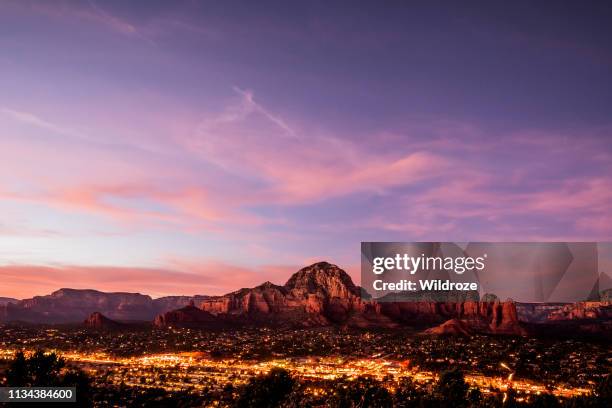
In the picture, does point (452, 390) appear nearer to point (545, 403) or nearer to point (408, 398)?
point (408, 398)

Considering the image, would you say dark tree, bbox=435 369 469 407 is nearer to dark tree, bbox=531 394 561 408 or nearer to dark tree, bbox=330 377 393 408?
dark tree, bbox=330 377 393 408

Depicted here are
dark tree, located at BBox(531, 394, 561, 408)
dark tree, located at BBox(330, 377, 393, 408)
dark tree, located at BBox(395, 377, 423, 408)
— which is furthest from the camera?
dark tree, located at BBox(395, 377, 423, 408)

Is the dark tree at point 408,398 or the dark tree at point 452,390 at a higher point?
the dark tree at point 452,390

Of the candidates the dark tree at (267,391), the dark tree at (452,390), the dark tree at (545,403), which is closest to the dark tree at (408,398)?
the dark tree at (452,390)

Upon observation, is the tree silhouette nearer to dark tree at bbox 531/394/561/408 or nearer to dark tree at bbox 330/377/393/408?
dark tree at bbox 330/377/393/408

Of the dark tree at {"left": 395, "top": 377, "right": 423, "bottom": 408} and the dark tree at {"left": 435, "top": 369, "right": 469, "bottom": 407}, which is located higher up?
the dark tree at {"left": 435, "top": 369, "right": 469, "bottom": 407}

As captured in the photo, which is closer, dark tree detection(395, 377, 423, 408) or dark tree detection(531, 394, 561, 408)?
dark tree detection(531, 394, 561, 408)

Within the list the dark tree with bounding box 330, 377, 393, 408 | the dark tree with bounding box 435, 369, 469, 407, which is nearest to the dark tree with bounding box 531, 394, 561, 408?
the dark tree with bounding box 435, 369, 469, 407

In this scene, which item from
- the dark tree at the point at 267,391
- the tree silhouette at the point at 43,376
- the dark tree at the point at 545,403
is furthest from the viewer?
the tree silhouette at the point at 43,376

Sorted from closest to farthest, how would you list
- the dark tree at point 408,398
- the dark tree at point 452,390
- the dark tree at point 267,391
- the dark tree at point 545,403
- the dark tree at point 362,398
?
1. the dark tree at point 545,403
2. the dark tree at point 362,398
3. the dark tree at point 452,390
4. the dark tree at point 408,398
5. the dark tree at point 267,391

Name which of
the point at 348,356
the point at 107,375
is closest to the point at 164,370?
the point at 107,375

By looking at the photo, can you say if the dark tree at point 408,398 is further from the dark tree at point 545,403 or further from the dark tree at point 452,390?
the dark tree at point 545,403

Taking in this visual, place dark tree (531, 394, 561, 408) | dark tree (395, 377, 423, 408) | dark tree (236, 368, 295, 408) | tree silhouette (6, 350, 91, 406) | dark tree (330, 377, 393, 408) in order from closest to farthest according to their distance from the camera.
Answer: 1. dark tree (531, 394, 561, 408)
2. dark tree (330, 377, 393, 408)
3. dark tree (395, 377, 423, 408)
4. dark tree (236, 368, 295, 408)
5. tree silhouette (6, 350, 91, 406)

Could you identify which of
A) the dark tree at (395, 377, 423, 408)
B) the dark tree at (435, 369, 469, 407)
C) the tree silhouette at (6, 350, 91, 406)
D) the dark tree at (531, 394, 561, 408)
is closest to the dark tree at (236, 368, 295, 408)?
the dark tree at (395, 377, 423, 408)
